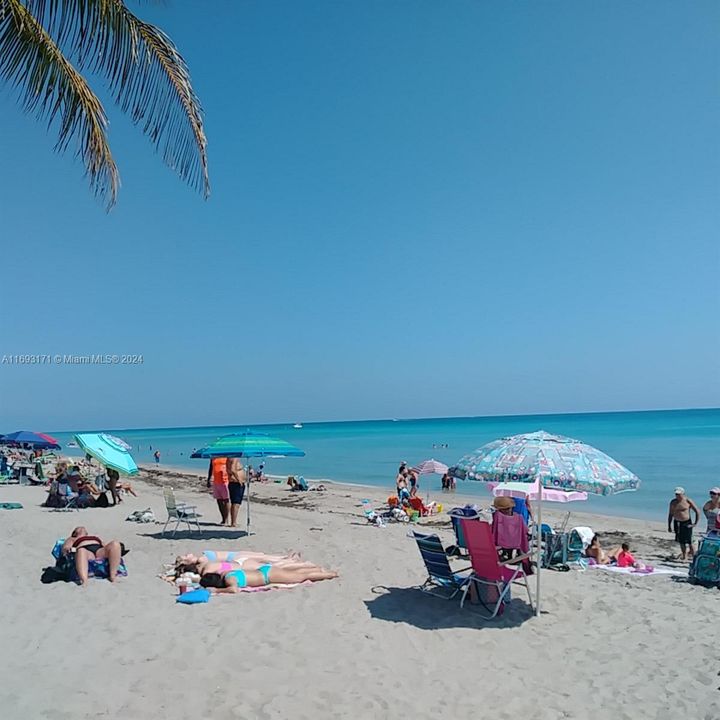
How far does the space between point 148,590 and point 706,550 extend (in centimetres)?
666

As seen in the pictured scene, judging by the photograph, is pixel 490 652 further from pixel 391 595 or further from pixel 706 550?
pixel 706 550

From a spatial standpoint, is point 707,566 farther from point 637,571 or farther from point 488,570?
point 488,570

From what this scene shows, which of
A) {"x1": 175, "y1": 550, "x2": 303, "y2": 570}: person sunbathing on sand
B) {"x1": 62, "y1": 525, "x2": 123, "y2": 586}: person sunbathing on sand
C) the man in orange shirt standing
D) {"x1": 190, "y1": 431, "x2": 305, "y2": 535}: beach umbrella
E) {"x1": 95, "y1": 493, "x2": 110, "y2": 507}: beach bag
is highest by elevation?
{"x1": 190, "y1": 431, "x2": 305, "y2": 535}: beach umbrella

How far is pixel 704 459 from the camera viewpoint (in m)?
32.1

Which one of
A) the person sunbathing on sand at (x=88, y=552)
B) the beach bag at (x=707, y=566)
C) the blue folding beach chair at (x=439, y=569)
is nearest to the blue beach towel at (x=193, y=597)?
the person sunbathing on sand at (x=88, y=552)

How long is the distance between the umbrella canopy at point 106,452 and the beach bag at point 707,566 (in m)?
9.85

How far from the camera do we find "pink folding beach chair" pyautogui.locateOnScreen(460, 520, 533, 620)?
6.11 meters

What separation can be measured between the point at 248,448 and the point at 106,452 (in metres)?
5.34

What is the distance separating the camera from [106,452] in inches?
516

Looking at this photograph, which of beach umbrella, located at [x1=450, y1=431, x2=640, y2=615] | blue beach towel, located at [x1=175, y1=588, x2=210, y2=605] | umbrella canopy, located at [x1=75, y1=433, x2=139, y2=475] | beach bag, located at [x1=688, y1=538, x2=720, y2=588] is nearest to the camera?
beach umbrella, located at [x1=450, y1=431, x2=640, y2=615]

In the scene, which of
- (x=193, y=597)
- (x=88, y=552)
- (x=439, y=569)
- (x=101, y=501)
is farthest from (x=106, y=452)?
(x=439, y=569)

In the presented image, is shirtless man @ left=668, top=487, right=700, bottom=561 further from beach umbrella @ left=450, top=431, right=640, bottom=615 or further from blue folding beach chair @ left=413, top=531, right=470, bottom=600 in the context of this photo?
blue folding beach chair @ left=413, top=531, right=470, bottom=600

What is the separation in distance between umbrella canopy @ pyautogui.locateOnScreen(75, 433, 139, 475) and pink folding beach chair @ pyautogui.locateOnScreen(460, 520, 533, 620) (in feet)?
27.7

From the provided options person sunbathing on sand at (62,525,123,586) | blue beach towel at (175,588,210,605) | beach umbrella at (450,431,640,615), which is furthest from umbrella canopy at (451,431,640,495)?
person sunbathing on sand at (62,525,123,586)
